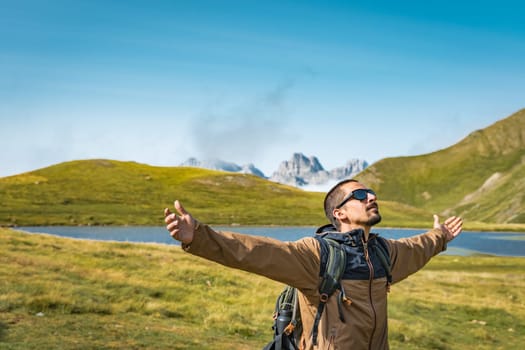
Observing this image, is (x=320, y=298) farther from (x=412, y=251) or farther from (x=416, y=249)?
(x=416, y=249)

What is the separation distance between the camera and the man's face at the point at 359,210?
590 cm

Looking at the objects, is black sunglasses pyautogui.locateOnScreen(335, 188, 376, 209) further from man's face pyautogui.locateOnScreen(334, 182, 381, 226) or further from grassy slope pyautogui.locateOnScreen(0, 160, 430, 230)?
grassy slope pyautogui.locateOnScreen(0, 160, 430, 230)

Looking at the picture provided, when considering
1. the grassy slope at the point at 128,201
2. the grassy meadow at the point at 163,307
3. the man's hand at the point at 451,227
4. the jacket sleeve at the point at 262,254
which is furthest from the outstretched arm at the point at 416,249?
the grassy slope at the point at 128,201

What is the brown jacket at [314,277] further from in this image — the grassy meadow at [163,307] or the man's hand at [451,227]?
the grassy meadow at [163,307]

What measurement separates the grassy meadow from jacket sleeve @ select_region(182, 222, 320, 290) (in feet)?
32.7

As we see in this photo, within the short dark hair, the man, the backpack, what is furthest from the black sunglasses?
the backpack

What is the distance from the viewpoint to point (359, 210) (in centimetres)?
596

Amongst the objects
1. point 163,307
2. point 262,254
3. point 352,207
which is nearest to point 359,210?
point 352,207

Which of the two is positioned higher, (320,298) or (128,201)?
(128,201)

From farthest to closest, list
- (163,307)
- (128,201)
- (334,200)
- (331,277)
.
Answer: (128,201) < (163,307) < (334,200) < (331,277)

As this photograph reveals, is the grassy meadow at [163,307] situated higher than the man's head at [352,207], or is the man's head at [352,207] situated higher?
the man's head at [352,207]

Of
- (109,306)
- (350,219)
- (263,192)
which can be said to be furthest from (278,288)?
(263,192)

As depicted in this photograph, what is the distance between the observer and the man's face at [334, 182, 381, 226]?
590cm

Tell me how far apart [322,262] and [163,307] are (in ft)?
52.7
